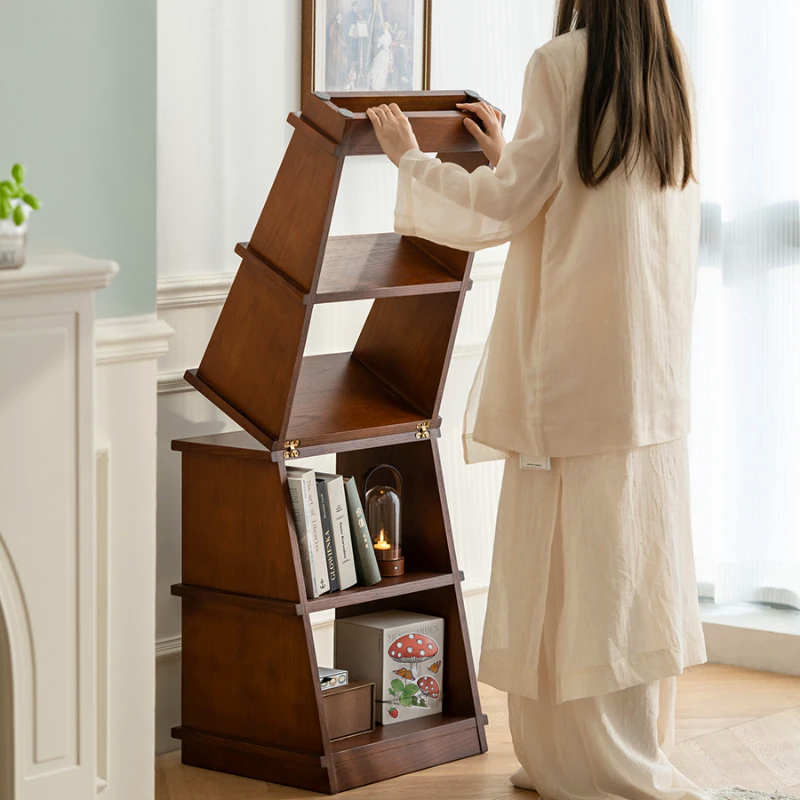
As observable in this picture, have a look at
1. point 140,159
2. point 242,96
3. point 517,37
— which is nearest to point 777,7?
point 517,37

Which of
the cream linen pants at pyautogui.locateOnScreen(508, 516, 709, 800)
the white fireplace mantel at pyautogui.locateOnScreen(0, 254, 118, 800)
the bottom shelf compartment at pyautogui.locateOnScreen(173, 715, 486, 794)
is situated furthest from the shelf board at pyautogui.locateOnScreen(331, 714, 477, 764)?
the white fireplace mantel at pyautogui.locateOnScreen(0, 254, 118, 800)

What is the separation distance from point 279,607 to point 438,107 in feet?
3.43

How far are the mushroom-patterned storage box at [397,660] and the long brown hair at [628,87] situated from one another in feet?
3.56

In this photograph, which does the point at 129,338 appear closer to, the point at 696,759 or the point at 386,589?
the point at 386,589

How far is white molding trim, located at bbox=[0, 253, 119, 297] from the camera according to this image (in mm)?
1947

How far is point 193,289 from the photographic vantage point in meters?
2.93

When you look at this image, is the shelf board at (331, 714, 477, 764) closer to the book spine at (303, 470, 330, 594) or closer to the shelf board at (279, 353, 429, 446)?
the book spine at (303, 470, 330, 594)

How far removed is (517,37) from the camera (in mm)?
3539

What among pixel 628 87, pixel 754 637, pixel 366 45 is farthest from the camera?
pixel 754 637

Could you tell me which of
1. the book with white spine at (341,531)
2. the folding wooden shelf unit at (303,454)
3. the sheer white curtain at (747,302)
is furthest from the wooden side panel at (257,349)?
the sheer white curtain at (747,302)

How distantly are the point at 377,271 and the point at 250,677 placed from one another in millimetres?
873

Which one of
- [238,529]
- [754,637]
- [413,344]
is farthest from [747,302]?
[238,529]

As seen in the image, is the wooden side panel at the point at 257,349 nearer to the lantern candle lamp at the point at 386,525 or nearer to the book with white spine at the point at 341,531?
the book with white spine at the point at 341,531

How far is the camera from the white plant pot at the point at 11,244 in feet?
6.41
